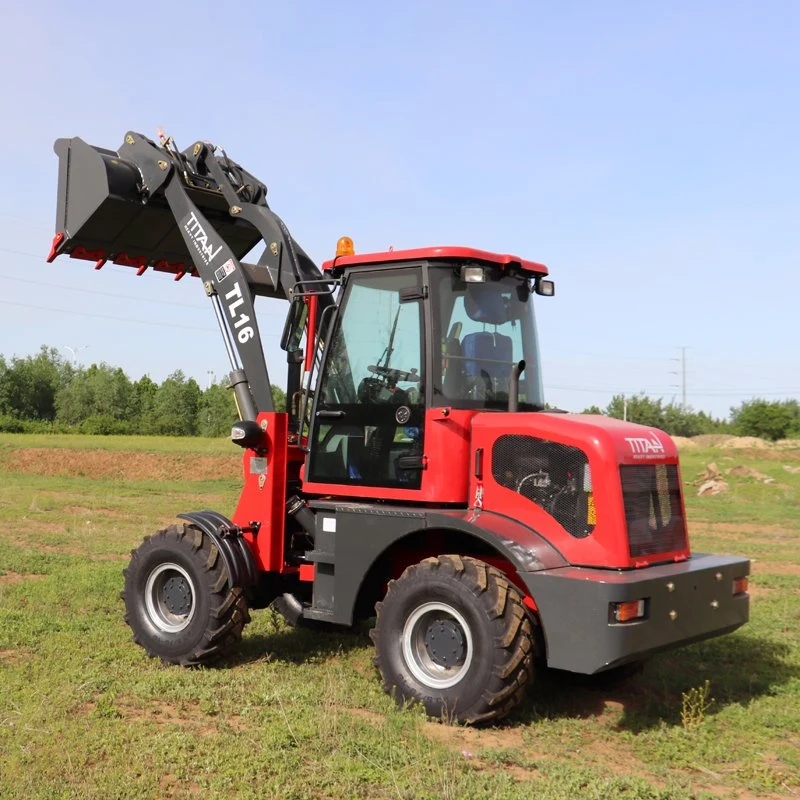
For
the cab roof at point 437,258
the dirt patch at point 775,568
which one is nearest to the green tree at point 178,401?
the dirt patch at point 775,568

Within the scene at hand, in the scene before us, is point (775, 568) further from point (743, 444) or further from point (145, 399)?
point (145, 399)

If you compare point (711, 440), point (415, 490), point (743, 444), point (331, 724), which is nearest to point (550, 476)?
point (415, 490)

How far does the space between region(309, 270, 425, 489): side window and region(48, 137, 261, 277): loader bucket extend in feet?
7.14

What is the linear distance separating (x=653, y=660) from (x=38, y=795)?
512 cm

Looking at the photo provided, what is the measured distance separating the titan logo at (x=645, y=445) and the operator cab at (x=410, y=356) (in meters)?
0.93

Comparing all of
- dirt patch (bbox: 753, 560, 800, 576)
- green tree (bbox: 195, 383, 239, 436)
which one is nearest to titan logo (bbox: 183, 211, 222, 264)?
dirt patch (bbox: 753, 560, 800, 576)

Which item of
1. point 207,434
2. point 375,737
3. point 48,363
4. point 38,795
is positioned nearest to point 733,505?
point 375,737

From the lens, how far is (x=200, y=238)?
805cm

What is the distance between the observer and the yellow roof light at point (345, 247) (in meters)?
7.37

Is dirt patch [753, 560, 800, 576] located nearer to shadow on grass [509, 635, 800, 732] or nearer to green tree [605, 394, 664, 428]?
shadow on grass [509, 635, 800, 732]

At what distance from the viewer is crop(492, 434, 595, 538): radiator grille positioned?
6.03m

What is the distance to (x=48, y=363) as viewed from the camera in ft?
293

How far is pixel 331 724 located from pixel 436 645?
36.5 inches

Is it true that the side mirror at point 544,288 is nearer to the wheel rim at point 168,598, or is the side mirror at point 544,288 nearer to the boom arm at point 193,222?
the boom arm at point 193,222
